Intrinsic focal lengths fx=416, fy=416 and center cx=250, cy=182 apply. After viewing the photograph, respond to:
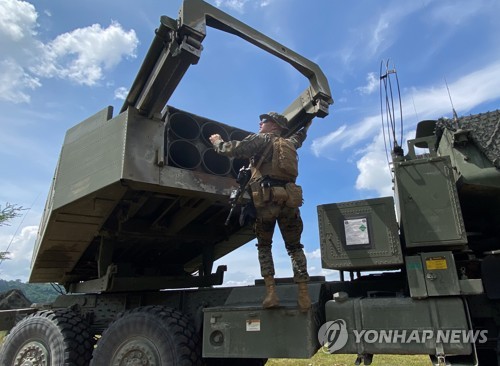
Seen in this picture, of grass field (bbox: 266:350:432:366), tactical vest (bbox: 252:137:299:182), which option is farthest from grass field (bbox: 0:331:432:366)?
tactical vest (bbox: 252:137:299:182)

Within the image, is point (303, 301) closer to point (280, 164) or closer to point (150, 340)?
point (280, 164)

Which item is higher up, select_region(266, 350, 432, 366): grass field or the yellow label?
the yellow label

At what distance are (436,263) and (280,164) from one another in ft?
4.70

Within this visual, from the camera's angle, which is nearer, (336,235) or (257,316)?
(257,316)

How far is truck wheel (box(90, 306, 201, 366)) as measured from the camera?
11.8 ft

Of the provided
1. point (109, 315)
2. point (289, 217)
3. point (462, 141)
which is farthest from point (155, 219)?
point (462, 141)

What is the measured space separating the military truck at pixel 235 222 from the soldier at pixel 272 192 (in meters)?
0.27

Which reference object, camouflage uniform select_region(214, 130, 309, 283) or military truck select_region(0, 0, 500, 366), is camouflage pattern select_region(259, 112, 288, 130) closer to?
camouflage uniform select_region(214, 130, 309, 283)

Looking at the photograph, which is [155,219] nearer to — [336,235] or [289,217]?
[289,217]

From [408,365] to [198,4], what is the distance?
5149 millimetres

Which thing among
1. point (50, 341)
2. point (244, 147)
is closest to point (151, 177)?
point (244, 147)

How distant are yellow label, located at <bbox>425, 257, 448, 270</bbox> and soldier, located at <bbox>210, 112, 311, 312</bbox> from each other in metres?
0.94

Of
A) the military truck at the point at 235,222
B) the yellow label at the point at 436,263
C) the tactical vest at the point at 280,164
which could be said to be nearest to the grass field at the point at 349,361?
the military truck at the point at 235,222

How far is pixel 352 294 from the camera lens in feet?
13.0
